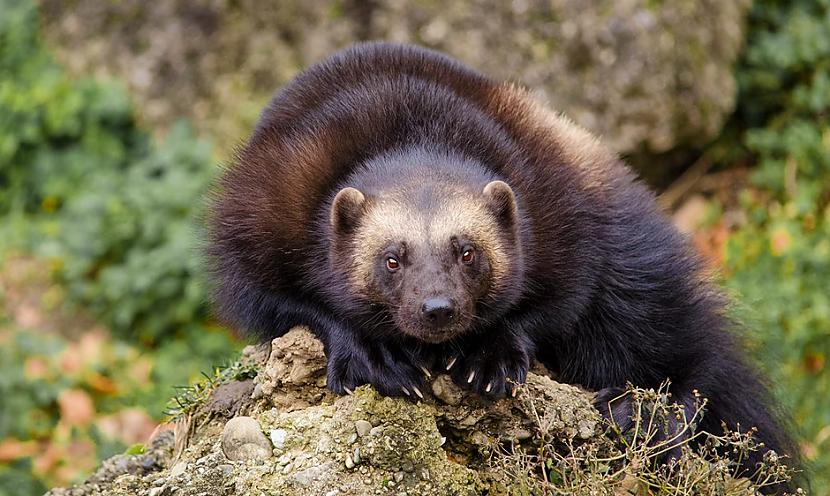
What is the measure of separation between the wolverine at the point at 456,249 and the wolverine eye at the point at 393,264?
0.06 ft

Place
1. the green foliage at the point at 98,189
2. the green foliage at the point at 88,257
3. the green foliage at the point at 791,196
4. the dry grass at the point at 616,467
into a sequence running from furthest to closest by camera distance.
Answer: the green foliage at the point at 98,189 → the green foliage at the point at 791,196 → the green foliage at the point at 88,257 → the dry grass at the point at 616,467

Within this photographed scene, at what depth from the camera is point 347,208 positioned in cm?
449

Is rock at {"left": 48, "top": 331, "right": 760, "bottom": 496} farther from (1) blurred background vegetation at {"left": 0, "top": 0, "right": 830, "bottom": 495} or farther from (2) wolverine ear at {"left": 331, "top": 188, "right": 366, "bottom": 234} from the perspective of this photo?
(1) blurred background vegetation at {"left": 0, "top": 0, "right": 830, "bottom": 495}

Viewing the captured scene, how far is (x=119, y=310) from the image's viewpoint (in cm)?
878

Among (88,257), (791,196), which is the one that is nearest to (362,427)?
(88,257)

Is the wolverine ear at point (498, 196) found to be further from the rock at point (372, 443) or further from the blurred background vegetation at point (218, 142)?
the blurred background vegetation at point (218, 142)

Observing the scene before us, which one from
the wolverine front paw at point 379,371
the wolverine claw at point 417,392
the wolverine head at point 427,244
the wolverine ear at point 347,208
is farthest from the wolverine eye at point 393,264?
the wolverine claw at point 417,392

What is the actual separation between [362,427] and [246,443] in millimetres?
435

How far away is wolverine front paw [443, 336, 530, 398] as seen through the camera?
443 centimetres

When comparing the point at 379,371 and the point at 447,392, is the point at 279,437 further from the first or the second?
the point at 447,392

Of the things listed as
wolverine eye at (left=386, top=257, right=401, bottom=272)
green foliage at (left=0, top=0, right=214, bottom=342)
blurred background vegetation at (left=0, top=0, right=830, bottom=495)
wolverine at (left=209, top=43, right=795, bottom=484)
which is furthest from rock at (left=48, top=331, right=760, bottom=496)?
green foliage at (left=0, top=0, right=214, bottom=342)

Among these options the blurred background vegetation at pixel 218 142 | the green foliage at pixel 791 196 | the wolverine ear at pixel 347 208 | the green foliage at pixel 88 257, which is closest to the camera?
the wolverine ear at pixel 347 208

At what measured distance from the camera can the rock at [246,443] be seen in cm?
418

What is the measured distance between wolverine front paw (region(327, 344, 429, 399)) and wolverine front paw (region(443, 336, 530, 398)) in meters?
0.14
